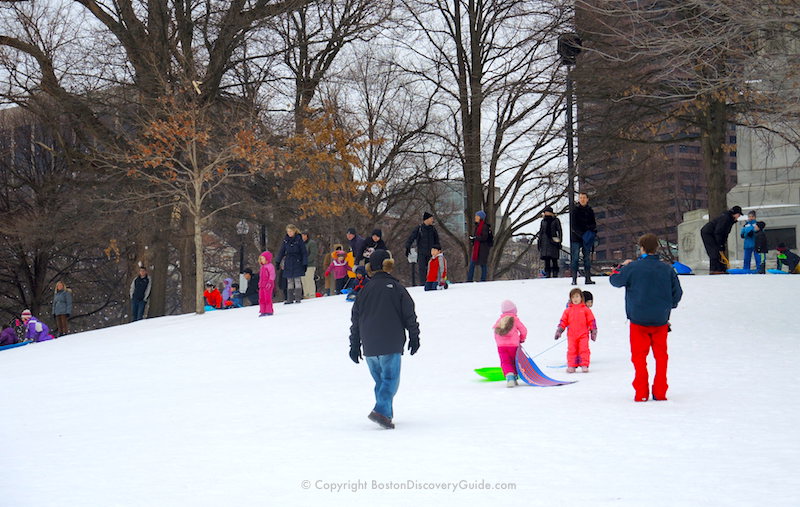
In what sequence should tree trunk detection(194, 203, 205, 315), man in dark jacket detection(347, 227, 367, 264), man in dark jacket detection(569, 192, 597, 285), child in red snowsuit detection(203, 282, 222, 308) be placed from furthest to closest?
child in red snowsuit detection(203, 282, 222, 308), tree trunk detection(194, 203, 205, 315), man in dark jacket detection(347, 227, 367, 264), man in dark jacket detection(569, 192, 597, 285)

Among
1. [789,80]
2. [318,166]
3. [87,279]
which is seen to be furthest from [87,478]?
[87,279]

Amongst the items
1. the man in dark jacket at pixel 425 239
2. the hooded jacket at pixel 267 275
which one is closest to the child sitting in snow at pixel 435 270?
the man in dark jacket at pixel 425 239

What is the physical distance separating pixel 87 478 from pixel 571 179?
15242 mm

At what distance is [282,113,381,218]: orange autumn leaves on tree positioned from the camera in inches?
1231

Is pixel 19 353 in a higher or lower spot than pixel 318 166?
lower

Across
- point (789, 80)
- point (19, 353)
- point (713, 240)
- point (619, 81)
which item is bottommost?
point (19, 353)

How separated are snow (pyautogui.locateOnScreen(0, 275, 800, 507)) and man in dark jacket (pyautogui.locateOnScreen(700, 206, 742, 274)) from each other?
205 inches

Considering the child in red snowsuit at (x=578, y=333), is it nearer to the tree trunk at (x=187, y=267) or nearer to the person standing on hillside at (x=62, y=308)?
the person standing on hillside at (x=62, y=308)

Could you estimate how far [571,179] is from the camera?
69.3 ft

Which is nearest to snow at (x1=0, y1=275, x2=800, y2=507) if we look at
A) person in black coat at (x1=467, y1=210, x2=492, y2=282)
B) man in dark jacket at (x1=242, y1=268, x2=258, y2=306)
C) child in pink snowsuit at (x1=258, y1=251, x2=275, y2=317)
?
child in pink snowsuit at (x1=258, y1=251, x2=275, y2=317)

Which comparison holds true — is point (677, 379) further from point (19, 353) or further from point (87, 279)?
point (87, 279)

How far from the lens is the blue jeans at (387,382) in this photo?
31.1ft

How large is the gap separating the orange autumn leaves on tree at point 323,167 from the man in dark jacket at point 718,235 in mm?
11436

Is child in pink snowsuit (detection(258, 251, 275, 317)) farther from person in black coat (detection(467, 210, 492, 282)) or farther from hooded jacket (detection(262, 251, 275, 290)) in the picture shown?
person in black coat (detection(467, 210, 492, 282))
